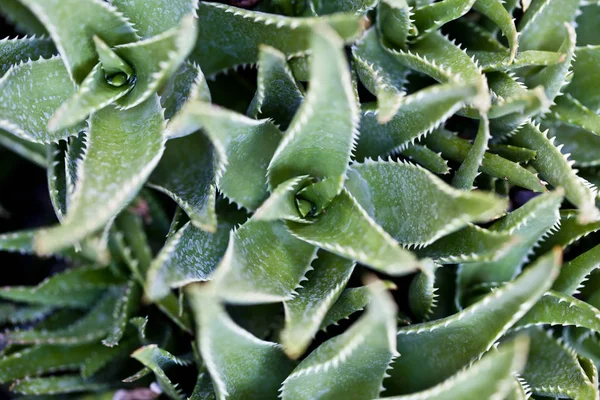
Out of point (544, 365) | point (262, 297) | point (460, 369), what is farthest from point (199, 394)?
point (544, 365)

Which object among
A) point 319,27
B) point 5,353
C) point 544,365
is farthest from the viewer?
point 5,353

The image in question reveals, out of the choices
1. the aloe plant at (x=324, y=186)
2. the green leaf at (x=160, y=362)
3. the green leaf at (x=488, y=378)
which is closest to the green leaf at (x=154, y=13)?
the aloe plant at (x=324, y=186)

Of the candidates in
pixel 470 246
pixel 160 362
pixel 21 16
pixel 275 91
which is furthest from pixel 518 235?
pixel 21 16

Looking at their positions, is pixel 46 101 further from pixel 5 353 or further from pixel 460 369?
pixel 460 369

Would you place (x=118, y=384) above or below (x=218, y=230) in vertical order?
below

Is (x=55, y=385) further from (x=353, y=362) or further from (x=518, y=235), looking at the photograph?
(x=518, y=235)

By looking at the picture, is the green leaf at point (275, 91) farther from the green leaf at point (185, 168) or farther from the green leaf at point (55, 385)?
the green leaf at point (55, 385)
